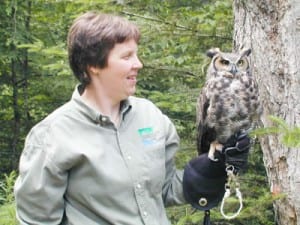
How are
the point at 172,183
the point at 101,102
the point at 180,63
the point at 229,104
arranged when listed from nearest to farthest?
the point at 101,102 < the point at 229,104 < the point at 172,183 < the point at 180,63

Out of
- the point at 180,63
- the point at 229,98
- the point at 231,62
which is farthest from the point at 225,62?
the point at 180,63

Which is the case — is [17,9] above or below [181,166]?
above

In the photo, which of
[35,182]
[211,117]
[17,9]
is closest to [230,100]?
[211,117]

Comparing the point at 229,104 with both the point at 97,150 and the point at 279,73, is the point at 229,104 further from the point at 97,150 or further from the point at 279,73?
the point at 279,73

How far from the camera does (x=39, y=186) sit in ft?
6.59

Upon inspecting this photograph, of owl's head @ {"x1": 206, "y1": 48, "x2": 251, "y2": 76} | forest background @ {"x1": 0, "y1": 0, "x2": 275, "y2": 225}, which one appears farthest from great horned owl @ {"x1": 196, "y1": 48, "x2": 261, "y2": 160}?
forest background @ {"x1": 0, "y1": 0, "x2": 275, "y2": 225}

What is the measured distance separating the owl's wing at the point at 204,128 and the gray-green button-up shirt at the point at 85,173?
1.13 ft

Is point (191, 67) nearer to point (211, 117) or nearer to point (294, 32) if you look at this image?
point (294, 32)

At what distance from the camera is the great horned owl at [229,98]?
2230mm

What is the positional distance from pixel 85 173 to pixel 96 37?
48cm

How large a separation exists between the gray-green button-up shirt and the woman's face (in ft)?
0.33

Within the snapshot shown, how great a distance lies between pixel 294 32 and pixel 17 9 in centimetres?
479

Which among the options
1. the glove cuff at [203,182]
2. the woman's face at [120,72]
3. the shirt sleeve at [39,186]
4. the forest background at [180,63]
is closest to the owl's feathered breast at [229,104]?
the glove cuff at [203,182]

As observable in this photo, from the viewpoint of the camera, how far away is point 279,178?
3.08 m
